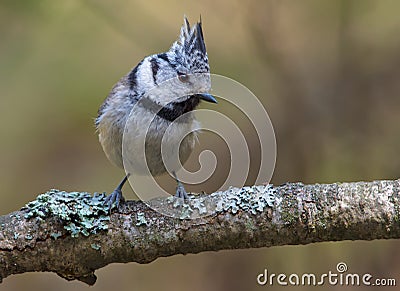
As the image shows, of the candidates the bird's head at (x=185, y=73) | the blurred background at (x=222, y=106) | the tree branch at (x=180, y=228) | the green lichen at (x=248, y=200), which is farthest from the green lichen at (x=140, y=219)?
the blurred background at (x=222, y=106)

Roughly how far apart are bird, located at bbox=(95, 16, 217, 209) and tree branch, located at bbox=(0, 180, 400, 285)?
397 millimetres

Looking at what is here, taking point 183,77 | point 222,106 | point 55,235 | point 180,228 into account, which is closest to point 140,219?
point 180,228

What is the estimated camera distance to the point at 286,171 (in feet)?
9.14

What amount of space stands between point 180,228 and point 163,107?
648 millimetres

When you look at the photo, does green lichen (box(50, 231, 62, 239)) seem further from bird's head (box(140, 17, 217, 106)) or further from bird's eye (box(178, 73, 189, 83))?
bird's eye (box(178, 73, 189, 83))

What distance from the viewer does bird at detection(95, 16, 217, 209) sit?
2.16 metres

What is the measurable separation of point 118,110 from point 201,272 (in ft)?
3.29

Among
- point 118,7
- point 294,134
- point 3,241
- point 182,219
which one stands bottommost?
point 3,241

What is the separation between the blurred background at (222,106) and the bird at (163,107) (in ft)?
1.75

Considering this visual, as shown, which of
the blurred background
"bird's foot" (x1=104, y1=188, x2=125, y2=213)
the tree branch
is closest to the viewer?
the tree branch

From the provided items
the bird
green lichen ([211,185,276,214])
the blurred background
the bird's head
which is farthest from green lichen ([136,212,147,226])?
the blurred background

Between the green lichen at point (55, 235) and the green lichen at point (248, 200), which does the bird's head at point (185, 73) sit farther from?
the green lichen at point (55, 235)

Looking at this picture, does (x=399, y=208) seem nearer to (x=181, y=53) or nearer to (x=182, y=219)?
(x=182, y=219)

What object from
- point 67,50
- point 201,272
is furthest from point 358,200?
point 67,50
